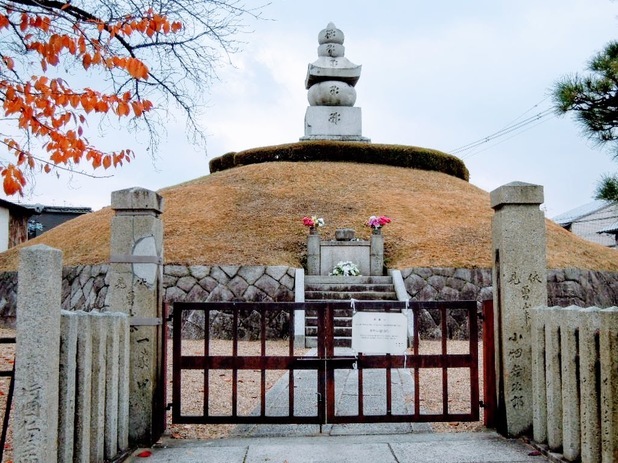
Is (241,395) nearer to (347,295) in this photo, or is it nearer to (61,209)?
(347,295)

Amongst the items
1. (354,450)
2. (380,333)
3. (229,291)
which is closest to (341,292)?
(229,291)

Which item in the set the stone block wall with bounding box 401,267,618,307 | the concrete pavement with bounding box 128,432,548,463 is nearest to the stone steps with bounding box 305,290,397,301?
the stone block wall with bounding box 401,267,618,307

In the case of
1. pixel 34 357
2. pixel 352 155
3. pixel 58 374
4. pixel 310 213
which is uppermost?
pixel 352 155

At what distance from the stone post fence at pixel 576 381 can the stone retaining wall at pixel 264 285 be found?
27.1ft

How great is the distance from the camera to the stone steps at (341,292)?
1211 centimetres

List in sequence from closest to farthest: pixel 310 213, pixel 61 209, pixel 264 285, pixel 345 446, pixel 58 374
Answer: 1. pixel 58 374
2. pixel 345 446
3. pixel 264 285
4. pixel 310 213
5. pixel 61 209

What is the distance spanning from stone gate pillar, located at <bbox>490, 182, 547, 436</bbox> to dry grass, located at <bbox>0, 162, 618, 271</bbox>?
335 inches

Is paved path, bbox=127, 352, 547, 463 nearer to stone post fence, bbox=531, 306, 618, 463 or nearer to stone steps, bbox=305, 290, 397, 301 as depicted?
stone post fence, bbox=531, 306, 618, 463

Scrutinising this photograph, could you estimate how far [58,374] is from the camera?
3496 millimetres

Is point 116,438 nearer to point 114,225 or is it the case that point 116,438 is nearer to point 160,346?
point 160,346

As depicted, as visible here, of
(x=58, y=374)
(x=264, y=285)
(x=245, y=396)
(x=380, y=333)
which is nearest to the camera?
(x=58, y=374)

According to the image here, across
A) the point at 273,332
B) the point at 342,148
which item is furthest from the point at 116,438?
the point at 342,148

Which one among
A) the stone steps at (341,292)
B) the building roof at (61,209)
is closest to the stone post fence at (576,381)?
the stone steps at (341,292)

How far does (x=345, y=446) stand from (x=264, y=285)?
8443 millimetres
